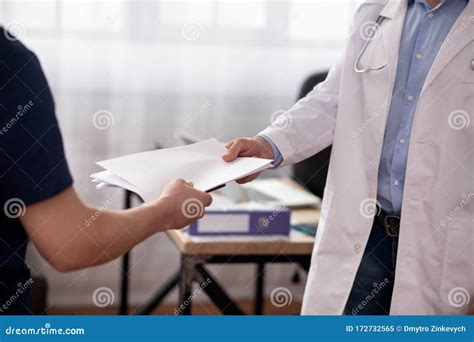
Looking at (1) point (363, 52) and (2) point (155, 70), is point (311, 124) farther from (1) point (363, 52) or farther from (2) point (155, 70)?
(2) point (155, 70)

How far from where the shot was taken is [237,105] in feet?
10.9

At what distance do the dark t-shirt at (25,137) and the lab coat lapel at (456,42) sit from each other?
0.91 m

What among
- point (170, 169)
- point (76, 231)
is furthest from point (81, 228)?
point (170, 169)

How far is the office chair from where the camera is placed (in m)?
2.95

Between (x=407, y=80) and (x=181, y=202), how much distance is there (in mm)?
Answer: 701

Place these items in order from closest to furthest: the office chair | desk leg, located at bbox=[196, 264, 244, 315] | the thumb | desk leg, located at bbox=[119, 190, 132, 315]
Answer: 1. the thumb
2. desk leg, located at bbox=[196, 264, 244, 315]
3. the office chair
4. desk leg, located at bbox=[119, 190, 132, 315]

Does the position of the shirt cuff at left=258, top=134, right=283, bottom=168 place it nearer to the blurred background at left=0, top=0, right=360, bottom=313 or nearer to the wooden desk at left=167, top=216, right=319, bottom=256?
the wooden desk at left=167, top=216, right=319, bottom=256

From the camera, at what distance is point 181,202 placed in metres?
1.38

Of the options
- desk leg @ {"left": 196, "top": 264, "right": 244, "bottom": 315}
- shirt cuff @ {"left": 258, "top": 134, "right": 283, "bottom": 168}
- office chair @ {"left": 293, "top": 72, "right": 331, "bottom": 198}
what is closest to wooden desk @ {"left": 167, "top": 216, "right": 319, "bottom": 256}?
desk leg @ {"left": 196, "top": 264, "right": 244, "bottom": 315}

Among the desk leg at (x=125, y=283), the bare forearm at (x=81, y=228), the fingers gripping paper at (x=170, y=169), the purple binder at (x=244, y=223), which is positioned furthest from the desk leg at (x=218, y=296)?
the bare forearm at (x=81, y=228)

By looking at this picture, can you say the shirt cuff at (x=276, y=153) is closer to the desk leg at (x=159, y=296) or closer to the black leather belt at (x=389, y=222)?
the black leather belt at (x=389, y=222)

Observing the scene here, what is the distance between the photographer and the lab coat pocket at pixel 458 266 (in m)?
1.67

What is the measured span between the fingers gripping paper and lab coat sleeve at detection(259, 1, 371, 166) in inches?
9.9

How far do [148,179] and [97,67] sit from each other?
1.80 metres
